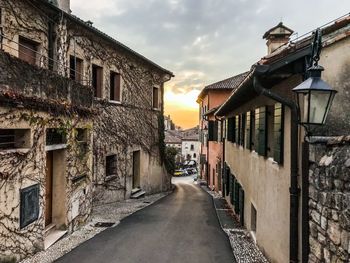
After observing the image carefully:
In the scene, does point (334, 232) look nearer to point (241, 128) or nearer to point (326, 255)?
point (326, 255)

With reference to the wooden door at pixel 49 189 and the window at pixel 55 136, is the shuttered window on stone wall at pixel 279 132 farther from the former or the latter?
the wooden door at pixel 49 189

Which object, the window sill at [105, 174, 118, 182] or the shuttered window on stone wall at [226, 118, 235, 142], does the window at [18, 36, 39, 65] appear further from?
the shuttered window on stone wall at [226, 118, 235, 142]

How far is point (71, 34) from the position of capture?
12688 mm

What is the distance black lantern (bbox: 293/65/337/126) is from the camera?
14.4 feet

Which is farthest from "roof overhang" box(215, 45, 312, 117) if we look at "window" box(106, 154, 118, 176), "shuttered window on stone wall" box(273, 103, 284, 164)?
"window" box(106, 154, 118, 176)

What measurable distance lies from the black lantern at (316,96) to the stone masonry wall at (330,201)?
0.39 m

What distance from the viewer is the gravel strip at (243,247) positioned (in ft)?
26.3

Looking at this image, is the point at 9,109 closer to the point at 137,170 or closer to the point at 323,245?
the point at 323,245

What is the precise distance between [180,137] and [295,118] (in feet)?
265

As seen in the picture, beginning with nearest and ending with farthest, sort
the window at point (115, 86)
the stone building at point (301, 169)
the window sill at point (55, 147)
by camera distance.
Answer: the stone building at point (301, 169), the window sill at point (55, 147), the window at point (115, 86)

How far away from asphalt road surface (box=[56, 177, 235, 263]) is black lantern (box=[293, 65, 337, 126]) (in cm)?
459

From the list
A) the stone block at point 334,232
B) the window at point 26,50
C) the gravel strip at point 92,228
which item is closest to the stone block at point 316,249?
the stone block at point 334,232

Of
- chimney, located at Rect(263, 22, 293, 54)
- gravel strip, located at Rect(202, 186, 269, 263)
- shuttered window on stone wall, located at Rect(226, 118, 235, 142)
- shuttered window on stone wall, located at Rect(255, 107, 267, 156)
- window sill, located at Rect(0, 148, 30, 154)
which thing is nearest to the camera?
window sill, located at Rect(0, 148, 30, 154)

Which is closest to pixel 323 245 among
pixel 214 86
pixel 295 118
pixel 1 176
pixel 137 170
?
pixel 295 118
